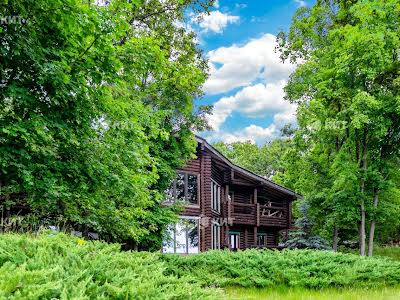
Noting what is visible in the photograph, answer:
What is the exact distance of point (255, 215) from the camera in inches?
1037

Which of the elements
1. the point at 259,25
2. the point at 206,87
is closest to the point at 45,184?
the point at 206,87

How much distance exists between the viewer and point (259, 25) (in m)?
28.5

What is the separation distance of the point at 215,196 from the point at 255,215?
11.3ft

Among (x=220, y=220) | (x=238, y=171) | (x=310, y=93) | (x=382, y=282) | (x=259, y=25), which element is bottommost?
(x=382, y=282)

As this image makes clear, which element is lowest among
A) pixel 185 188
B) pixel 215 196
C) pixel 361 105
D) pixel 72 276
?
pixel 72 276

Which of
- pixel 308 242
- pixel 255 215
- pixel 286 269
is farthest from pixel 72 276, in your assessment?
pixel 255 215

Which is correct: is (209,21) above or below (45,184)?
above

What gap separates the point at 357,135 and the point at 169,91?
11074 mm

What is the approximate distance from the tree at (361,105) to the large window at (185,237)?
7830mm

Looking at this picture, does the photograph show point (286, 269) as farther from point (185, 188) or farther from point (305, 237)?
point (305, 237)

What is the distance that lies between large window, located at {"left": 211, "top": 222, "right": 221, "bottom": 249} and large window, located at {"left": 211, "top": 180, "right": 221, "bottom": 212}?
3.45 feet

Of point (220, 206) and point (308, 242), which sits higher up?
point (220, 206)

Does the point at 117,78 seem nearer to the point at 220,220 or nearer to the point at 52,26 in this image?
the point at 52,26

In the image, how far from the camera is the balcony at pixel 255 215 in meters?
25.5
